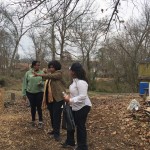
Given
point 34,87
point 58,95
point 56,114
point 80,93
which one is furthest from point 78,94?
point 34,87

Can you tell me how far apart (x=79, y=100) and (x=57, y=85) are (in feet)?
4.54

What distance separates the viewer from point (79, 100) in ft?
19.7

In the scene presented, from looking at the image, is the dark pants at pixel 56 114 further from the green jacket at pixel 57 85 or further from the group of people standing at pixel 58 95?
the green jacket at pixel 57 85

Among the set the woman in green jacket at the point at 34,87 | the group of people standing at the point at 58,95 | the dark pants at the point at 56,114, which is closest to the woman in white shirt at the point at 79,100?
the group of people standing at the point at 58,95

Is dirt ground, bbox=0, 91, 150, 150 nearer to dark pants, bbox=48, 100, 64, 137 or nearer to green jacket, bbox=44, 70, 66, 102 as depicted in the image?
dark pants, bbox=48, 100, 64, 137

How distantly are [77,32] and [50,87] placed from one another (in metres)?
20.8

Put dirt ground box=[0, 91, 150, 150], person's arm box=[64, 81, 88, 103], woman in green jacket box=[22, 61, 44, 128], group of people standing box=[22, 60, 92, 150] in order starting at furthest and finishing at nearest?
woman in green jacket box=[22, 61, 44, 128], dirt ground box=[0, 91, 150, 150], group of people standing box=[22, 60, 92, 150], person's arm box=[64, 81, 88, 103]

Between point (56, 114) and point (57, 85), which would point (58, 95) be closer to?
point (57, 85)

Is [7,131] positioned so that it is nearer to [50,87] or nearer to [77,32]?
[50,87]

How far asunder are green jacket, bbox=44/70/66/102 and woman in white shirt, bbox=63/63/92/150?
990 mm

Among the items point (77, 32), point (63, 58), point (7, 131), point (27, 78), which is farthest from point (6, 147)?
point (63, 58)

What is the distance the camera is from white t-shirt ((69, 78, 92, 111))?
19.8 feet

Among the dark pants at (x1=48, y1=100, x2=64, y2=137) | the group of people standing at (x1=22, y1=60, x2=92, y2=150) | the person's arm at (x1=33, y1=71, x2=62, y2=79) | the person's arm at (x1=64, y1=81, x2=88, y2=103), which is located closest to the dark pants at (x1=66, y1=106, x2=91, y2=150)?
the group of people standing at (x1=22, y1=60, x2=92, y2=150)

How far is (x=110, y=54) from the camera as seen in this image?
1430 inches
